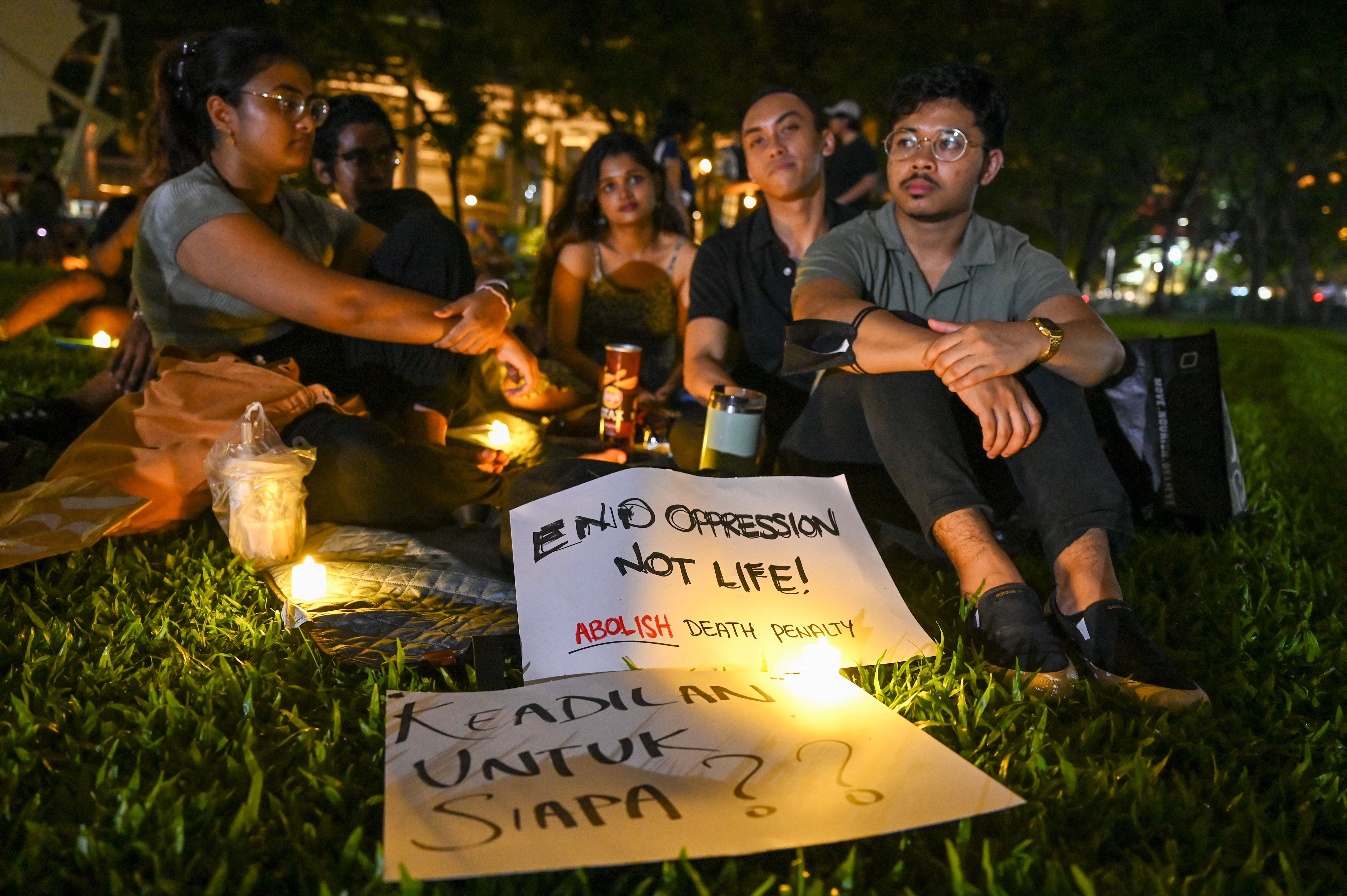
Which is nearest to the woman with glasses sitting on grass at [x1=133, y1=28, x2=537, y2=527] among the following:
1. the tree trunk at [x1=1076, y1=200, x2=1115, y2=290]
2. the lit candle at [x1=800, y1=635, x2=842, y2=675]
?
the lit candle at [x1=800, y1=635, x2=842, y2=675]

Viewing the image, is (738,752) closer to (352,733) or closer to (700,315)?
(352,733)

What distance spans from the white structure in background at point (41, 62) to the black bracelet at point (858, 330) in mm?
19517

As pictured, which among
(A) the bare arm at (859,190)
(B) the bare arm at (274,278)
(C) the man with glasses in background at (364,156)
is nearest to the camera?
(B) the bare arm at (274,278)

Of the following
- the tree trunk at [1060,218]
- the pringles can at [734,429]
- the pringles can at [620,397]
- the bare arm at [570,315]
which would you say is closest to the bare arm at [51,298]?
the bare arm at [570,315]

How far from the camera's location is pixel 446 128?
705 inches

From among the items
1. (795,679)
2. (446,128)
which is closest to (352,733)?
(795,679)

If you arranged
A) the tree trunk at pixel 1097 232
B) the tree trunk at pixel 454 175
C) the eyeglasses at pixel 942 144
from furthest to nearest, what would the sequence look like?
1. the tree trunk at pixel 1097 232
2. the tree trunk at pixel 454 175
3. the eyeglasses at pixel 942 144

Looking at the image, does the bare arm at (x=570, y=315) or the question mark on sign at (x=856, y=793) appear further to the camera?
the bare arm at (x=570, y=315)

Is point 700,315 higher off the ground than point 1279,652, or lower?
higher

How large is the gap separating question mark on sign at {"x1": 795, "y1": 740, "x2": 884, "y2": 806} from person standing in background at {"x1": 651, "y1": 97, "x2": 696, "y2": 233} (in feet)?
21.1

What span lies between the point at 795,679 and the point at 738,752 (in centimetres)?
38

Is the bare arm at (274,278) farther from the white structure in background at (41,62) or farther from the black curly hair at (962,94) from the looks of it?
the white structure in background at (41,62)

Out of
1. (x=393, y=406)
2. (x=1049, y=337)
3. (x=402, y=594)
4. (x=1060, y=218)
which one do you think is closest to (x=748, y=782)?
(x=402, y=594)

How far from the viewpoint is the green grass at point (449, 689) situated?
1450mm
